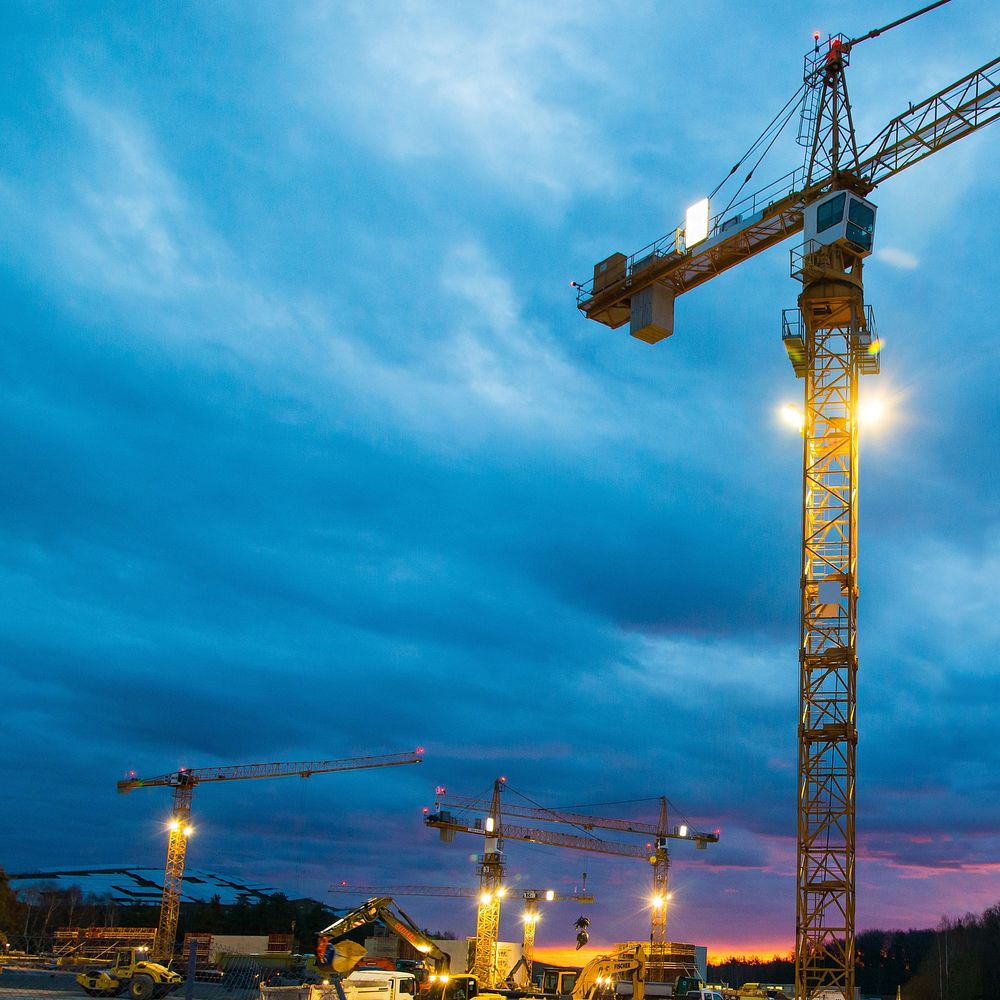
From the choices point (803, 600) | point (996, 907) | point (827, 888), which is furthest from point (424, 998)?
point (996, 907)

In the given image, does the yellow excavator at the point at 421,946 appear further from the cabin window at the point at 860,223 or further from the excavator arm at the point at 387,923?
the cabin window at the point at 860,223

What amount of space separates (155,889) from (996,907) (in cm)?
10336

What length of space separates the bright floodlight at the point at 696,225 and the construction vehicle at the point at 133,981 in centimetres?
3542

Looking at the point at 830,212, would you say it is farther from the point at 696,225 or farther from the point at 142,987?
the point at 142,987

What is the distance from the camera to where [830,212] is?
1571 inches

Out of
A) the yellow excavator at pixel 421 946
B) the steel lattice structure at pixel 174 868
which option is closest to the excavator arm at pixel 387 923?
the yellow excavator at pixel 421 946

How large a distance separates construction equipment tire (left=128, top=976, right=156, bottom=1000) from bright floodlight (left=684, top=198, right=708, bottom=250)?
35.5 meters

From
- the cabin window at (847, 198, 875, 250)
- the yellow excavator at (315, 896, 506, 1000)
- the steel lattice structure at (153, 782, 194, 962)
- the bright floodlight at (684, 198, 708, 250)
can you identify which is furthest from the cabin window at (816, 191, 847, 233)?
the steel lattice structure at (153, 782, 194, 962)

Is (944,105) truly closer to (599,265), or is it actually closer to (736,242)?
(736,242)

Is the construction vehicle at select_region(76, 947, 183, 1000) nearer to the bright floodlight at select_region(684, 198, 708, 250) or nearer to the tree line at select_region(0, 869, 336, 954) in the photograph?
the bright floodlight at select_region(684, 198, 708, 250)

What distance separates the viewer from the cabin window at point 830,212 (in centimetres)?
3962

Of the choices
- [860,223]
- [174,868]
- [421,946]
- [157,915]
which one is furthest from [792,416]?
[157,915]

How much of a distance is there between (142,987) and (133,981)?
476 mm

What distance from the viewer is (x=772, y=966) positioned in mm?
170375
